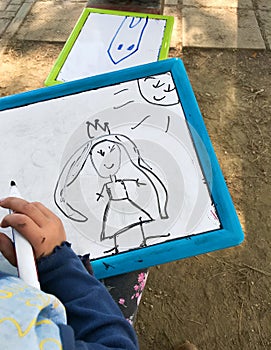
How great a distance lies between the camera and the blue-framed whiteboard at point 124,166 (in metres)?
0.84

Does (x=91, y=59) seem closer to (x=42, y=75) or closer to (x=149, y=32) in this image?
(x=149, y=32)

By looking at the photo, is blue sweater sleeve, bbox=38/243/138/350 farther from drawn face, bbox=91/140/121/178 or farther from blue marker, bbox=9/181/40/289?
drawn face, bbox=91/140/121/178

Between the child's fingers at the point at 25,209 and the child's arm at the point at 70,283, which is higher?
the child's fingers at the point at 25,209

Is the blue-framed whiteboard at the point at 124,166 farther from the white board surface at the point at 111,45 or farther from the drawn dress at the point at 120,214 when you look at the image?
the white board surface at the point at 111,45

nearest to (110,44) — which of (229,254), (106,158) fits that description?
(106,158)

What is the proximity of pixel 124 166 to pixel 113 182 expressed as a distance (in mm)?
45

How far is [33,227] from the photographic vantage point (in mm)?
731

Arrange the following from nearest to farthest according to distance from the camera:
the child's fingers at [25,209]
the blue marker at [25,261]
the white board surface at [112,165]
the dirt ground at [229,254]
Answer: the blue marker at [25,261]
the child's fingers at [25,209]
the white board surface at [112,165]
the dirt ground at [229,254]

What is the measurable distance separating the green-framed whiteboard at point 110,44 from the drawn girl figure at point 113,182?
0.27 meters

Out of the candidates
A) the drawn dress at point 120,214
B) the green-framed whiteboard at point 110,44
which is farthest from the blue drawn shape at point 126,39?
the drawn dress at point 120,214

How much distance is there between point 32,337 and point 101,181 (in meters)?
0.44

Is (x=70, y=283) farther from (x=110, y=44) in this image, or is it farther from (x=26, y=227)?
(x=110, y=44)

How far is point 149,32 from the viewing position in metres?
1.31

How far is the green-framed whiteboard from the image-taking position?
1205mm
